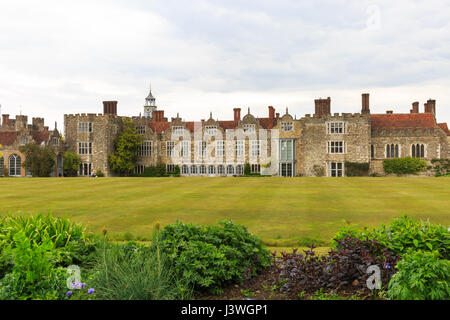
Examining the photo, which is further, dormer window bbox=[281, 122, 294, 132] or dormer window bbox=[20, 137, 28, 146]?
dormer window bbox=[20, 137, 28, 146]

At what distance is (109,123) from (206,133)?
1311 cm

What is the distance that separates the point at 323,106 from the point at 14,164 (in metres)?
41.2

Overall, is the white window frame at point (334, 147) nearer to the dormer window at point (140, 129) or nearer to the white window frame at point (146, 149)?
the white window frame at point (146, 149)

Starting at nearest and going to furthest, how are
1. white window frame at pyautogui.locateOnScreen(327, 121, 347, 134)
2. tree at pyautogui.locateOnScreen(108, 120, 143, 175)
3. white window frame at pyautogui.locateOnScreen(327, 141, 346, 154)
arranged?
white window frame at pyautogui.locateOnScreen(327, 121, 347, 134), white window frame at pyautogui.locateOnScreen(327, 141, 346, 154), tree at pyautogui.locateOnScreen(108, 120, 143, 175)

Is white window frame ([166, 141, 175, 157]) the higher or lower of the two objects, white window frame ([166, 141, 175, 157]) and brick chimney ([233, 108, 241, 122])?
the lower

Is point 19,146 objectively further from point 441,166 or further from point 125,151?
point 441,166

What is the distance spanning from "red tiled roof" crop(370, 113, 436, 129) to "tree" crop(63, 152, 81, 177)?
1513 inches

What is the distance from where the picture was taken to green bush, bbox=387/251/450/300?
4551 mm

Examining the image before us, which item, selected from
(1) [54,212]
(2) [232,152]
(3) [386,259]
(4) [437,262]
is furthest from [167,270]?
(2) [232,152]

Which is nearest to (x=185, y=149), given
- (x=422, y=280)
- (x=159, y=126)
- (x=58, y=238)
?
(x=159, y=126)

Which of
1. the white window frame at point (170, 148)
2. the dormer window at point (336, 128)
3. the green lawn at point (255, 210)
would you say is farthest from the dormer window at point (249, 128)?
the green lawn at point (255, 210)

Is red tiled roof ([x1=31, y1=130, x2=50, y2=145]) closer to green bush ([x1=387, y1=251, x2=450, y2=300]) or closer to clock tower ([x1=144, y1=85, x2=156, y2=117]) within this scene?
clock tower ([x1=144, y1=85, x2=156, y2=117])

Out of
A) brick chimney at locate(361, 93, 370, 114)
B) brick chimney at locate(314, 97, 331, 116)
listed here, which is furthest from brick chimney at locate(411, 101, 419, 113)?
brick chimney at locate(314, 97, 331, 116)

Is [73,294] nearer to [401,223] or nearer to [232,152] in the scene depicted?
[401,223]
